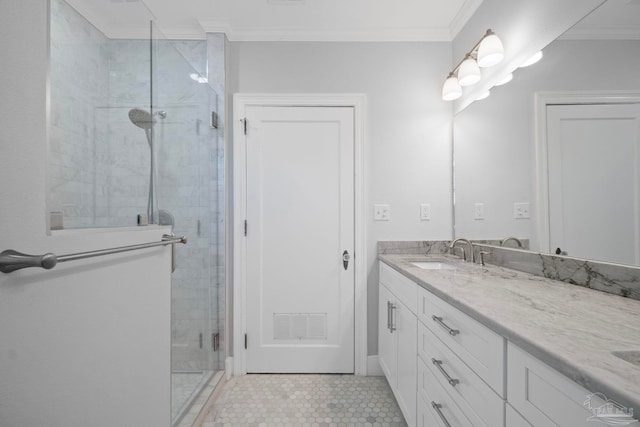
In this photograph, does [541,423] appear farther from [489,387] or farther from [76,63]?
[76,63]

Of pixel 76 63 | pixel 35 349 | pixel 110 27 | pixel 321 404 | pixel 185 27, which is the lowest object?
pixel 321 404

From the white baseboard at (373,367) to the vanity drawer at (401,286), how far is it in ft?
1.96

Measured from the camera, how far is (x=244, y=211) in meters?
1.92

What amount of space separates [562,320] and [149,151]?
1591mm

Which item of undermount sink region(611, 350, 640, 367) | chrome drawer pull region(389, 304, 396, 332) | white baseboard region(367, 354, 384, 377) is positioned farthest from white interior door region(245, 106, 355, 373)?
undermount sink region(611, 350, 640, 367)

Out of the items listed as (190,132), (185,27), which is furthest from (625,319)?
(185,27)

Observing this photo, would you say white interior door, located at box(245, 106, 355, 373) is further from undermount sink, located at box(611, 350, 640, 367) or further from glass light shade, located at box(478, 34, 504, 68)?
undermount sink, located at box(611, 350, 640, 367)

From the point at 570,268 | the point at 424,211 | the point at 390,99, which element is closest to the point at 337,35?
the point at 390,99

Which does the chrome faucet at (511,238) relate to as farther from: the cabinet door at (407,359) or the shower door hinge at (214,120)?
the shower door hinge at (214,120)

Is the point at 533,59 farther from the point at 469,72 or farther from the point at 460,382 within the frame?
the point at 460,382

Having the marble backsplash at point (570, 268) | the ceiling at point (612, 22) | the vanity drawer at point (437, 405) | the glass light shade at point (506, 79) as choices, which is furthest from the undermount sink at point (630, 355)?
the glass light shade at point (506, 79)

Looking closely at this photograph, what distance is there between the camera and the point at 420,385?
1.15 m

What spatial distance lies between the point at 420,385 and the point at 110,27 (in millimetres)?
1864

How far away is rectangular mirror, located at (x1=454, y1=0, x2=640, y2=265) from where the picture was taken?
0.89m
